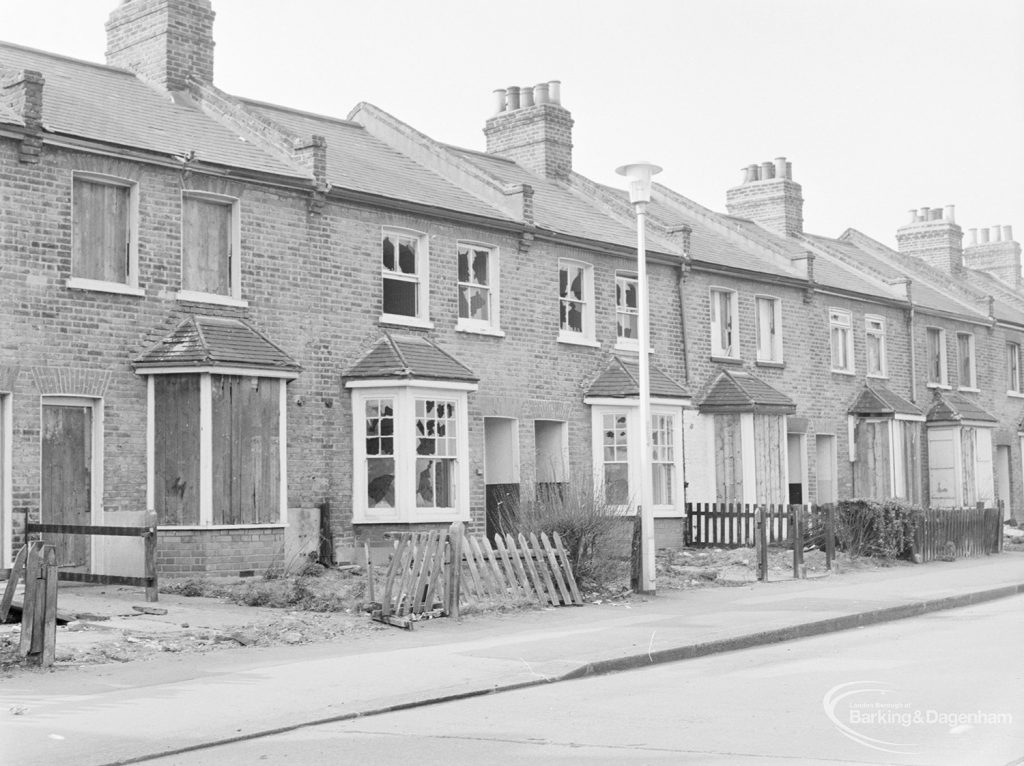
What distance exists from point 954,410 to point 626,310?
40.7ft

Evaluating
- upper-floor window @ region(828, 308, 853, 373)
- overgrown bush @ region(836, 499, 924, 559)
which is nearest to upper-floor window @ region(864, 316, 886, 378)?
upper-floor window @ region(828, 308, 853, 373)

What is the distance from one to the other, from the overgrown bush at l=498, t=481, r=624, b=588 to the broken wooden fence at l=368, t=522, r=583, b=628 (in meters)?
0.24

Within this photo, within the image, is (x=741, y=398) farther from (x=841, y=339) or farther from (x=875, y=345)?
(x=875, y=345)

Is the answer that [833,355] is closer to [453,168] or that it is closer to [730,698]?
[453,168]

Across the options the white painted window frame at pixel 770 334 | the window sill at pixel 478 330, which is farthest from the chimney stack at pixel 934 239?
the window sill at pixel 478 330

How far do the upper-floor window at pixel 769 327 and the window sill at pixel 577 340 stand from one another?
219 inches

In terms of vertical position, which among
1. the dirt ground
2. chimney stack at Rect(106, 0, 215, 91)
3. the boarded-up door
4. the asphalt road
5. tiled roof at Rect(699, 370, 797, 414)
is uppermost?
chimney stack at Rect(106, 0, 215, 91)

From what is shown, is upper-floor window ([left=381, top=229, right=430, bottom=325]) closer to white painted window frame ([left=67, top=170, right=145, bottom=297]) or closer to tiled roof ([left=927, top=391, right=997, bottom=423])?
white painted window frame ([left=67, top=170, right=145, bottom=297])

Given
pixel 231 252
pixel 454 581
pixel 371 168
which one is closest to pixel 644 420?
pixel 454 581

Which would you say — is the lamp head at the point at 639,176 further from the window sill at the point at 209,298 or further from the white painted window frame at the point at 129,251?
the white painted window frame at the point at 129,251

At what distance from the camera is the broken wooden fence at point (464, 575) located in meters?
14.4

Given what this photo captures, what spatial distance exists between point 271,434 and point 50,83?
21.1ft

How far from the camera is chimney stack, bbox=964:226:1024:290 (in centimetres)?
4806

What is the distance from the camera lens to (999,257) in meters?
48.3
